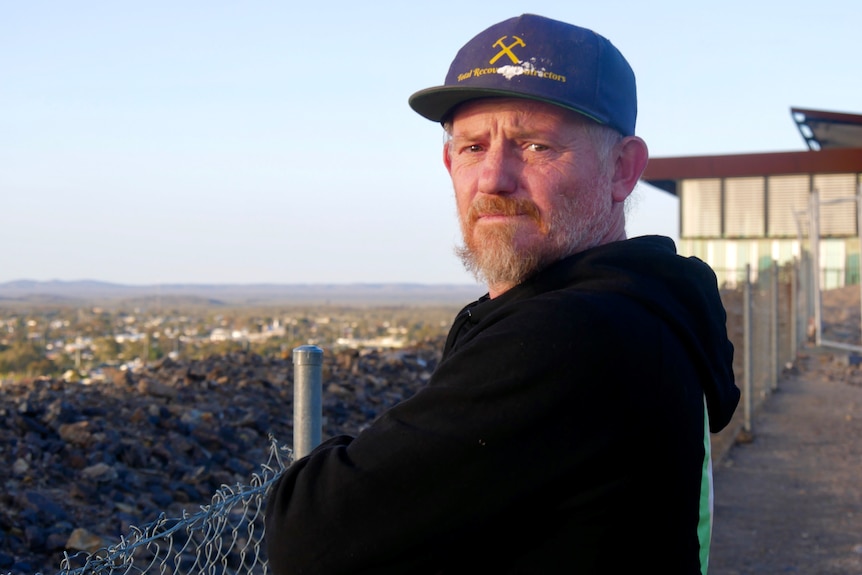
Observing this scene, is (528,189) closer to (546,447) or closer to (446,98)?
(446,98)

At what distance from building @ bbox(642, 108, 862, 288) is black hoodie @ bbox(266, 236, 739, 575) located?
107 ft

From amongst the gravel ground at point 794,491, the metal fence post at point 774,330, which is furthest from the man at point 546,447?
the metal fence post at point 774,330

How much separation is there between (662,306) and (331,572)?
742 millimetres

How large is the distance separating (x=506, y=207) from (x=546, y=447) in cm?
64

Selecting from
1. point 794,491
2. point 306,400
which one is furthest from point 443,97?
point 794,491

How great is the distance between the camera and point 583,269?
175 centimetres

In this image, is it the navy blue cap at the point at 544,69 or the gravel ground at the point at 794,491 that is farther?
the gravel ground at the point at 794,491

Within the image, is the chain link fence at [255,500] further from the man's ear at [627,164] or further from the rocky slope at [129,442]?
the man's ear at [627,164]

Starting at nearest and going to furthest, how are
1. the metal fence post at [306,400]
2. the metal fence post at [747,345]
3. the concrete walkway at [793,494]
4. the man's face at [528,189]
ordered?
the man's face at [528,189]
the metal fence post at [306,400]
the concrete walkway at [793,494]
the metal fence post at [747,345]

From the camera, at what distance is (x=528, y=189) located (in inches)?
77.9

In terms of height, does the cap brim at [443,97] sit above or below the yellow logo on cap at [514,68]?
below

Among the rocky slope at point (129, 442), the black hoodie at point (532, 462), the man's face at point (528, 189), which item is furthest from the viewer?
the rocky slope at point (129, 442)

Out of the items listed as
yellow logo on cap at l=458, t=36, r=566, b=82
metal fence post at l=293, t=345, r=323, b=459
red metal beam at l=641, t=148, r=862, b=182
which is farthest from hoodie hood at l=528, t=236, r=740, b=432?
red metal beam at l=641, t=148, r=862, b=182

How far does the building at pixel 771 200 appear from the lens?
33.5 meters
